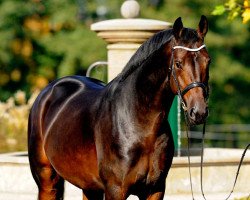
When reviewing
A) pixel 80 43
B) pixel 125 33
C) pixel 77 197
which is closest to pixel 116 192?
pixel 77 197

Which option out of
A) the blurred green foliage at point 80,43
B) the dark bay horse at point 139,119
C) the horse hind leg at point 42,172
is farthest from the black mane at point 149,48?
the blurred green foliage at point 80,43

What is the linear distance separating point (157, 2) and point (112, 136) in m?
22.3

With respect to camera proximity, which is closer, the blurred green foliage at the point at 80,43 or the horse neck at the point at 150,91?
the horse neck at the point at 150,91

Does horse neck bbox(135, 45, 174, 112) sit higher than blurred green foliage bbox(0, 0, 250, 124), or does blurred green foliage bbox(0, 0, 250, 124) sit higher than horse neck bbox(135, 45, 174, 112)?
horse neck bbox(135, 45, 174, 112)

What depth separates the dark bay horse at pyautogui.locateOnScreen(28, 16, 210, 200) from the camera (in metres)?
6.30

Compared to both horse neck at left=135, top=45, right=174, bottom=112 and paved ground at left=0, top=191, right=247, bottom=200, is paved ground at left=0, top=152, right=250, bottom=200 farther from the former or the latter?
horse neck at left=135, top=45, right=174, bottom=112

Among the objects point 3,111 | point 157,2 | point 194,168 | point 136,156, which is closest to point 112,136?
point 136,156

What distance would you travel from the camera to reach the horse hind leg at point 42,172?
26.9ft

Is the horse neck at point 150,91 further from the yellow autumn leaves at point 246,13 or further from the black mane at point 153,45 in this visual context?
the yellow autumn leaves at point 246,13

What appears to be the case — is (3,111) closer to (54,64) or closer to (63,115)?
(63,115)

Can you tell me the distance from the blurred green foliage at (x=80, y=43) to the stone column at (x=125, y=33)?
1473 cm

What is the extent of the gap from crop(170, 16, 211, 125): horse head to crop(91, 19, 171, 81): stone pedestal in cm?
494

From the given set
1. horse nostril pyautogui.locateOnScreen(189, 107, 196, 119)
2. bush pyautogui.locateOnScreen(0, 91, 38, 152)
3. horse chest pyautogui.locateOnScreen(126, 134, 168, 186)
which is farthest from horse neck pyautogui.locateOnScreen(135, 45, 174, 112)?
bush pyautogui.locateOnScreen(0, 91, 38, 152)

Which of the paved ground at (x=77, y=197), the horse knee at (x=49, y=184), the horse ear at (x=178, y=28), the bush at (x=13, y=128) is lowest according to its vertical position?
the bush at (x=13, y=128)
